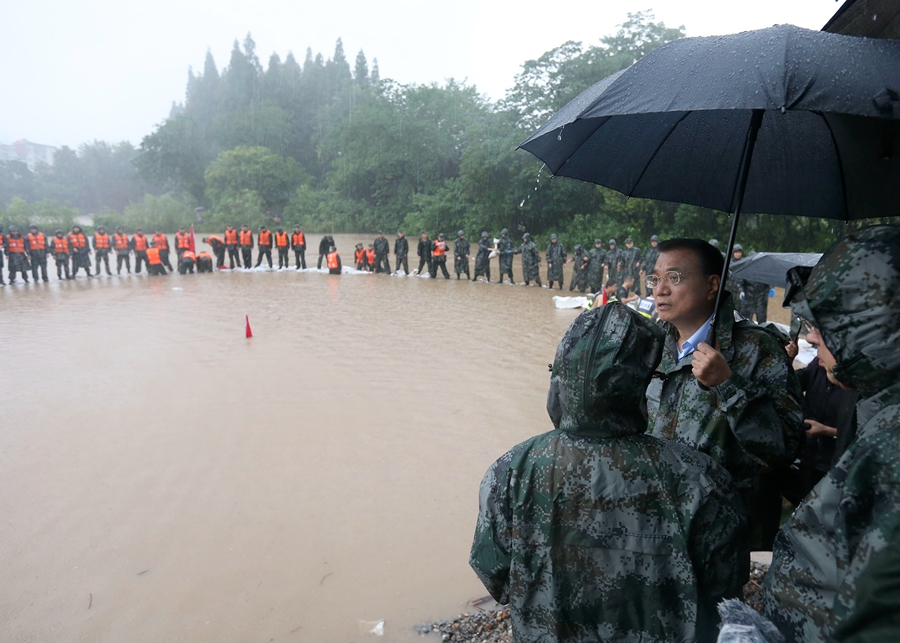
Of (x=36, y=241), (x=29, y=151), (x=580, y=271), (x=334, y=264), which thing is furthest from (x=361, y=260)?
(x=29, y=151)

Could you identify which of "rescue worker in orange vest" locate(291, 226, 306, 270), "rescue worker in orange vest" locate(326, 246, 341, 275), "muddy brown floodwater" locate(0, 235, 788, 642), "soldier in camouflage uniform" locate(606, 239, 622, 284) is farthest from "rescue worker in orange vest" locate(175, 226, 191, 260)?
"soldier in camouflage uniform" locate(606, 239, 622, 284)

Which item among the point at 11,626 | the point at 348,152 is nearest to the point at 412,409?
the point at 11,626

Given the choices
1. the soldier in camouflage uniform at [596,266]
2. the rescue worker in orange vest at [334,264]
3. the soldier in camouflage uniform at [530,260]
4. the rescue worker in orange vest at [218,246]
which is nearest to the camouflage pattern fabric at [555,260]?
the soldier in camouflage uniform at [530,260]

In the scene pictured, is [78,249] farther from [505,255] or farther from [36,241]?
[505,255]

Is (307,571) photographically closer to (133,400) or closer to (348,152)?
(133,400)

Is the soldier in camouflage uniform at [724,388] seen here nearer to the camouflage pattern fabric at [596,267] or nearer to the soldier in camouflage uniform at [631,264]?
the soldier in camouflage uniform at [631,264]

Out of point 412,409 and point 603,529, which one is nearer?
point 603,529

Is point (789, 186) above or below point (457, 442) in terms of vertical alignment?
above

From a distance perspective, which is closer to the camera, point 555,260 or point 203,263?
point 555,260

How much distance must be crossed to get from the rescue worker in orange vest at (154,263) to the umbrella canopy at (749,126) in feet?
62.3

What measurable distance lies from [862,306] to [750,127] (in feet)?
3.94

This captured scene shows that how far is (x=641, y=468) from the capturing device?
154 centimetres

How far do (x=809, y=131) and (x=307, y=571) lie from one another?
3549 mm

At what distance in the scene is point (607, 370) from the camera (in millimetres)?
1511
